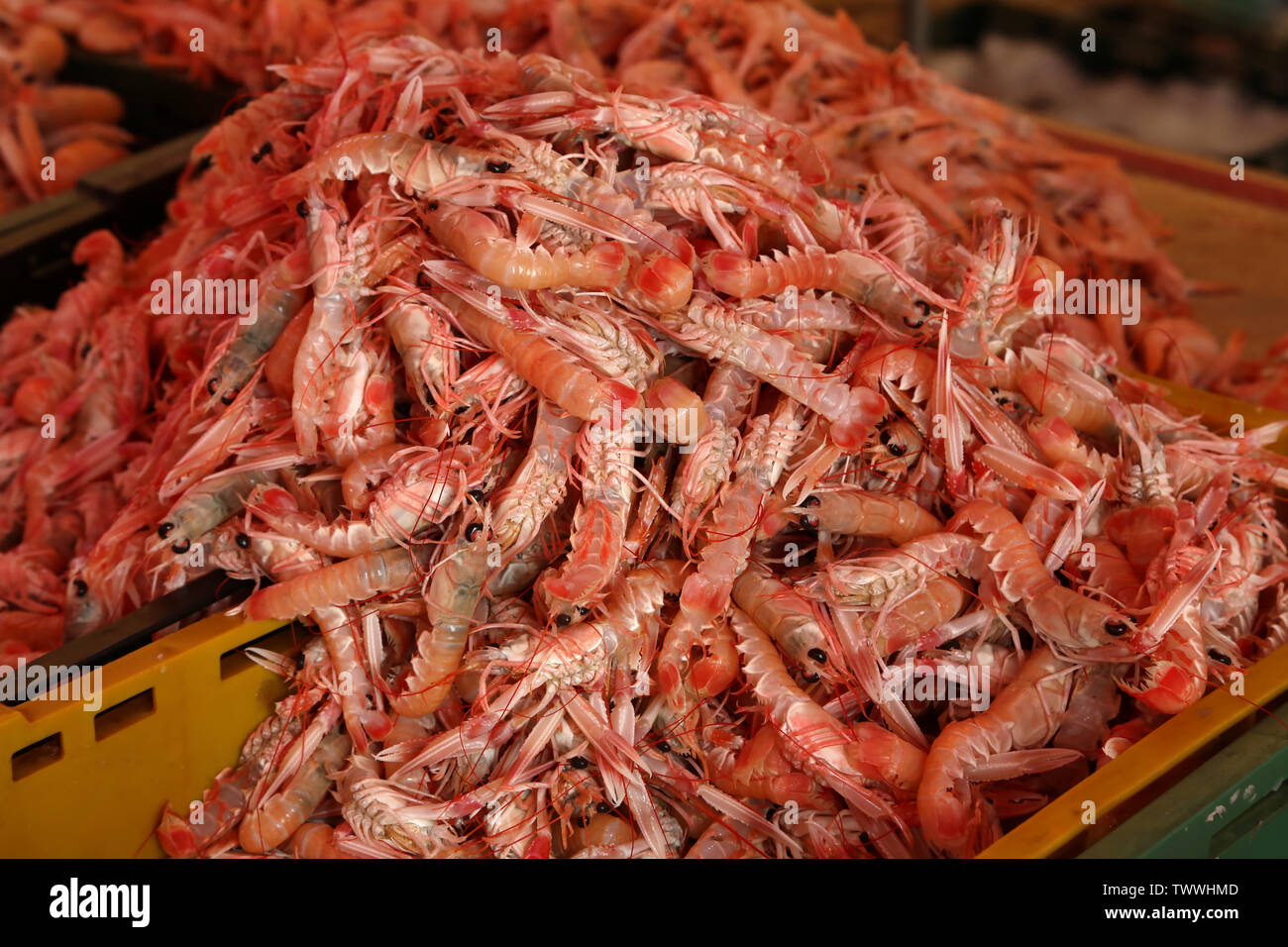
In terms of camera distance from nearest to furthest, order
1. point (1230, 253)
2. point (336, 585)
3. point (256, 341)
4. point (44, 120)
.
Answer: point (336, 585) < point (256, 341) < point (44, 120) < point (1230, 253)

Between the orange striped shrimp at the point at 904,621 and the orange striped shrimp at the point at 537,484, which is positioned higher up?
the orange striped shrimp at the point at 537,484

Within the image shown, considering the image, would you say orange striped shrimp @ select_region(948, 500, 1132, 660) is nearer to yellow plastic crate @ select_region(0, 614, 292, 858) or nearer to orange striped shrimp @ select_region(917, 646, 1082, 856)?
orange striped shrimp @ select_region(917, 646, 1082, 856)

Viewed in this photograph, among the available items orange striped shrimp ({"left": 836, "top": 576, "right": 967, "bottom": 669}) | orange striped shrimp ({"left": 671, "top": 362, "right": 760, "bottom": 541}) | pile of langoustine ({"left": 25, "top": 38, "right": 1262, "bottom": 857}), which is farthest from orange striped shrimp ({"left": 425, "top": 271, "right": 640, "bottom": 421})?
orange striped shrimp ({"left": 836, "top": 576, "right": 967, "bottom": 669})

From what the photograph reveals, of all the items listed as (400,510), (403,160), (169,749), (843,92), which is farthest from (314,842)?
(843,92)

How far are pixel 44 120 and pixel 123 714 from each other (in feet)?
7.37

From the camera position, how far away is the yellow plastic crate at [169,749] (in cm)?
134

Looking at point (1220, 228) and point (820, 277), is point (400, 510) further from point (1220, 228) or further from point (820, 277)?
point (1220, 228)

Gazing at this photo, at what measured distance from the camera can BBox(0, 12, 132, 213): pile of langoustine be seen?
3.00 metres

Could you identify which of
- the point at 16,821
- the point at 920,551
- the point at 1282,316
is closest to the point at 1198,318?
the point at 1282,316

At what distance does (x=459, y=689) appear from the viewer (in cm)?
159

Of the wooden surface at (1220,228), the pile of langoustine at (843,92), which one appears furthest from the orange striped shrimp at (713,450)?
the wooden surface at (1220,228)

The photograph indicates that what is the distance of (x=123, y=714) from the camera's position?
151 centimetres

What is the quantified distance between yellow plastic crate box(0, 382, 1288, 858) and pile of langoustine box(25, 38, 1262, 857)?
0.05 metres

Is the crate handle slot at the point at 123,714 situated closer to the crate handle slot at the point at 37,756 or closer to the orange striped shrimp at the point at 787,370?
the crate handle slot at the point at 37,756
